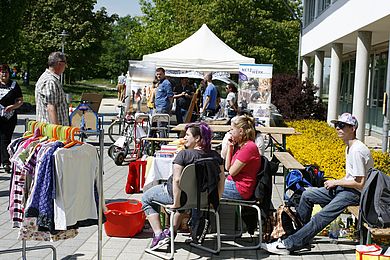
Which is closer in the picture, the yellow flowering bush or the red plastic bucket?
the red plastic bucket

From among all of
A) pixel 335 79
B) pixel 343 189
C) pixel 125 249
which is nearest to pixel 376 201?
pixel 343 189

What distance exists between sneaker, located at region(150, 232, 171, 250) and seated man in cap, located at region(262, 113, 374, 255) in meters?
1.05

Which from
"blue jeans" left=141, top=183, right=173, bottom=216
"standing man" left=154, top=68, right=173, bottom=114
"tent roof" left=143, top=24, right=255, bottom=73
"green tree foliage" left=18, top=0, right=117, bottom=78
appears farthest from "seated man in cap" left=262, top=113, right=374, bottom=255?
"green tree foliage" left=18, top=0, right=117, bottom=78

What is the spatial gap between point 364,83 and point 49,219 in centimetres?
1277

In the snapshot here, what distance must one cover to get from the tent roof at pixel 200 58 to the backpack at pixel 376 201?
11.2 metres

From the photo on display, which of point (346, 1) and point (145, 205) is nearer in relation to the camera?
point (145, 205)

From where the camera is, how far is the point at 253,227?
20.8 ft

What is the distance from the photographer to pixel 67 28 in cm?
4512

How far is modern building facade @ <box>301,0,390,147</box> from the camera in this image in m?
14.6

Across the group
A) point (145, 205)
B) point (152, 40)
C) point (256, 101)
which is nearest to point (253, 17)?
point (152, 40)

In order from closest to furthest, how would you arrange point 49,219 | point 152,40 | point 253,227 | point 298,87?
1. point 49,219
2. point 253,227
3. point 298,87
4. point 152,40

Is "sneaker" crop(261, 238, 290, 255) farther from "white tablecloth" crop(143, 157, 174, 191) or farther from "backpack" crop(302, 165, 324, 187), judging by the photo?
"white tablecloth" crop(143, 157, 174, 191)

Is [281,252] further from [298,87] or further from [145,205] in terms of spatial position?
[298,87]

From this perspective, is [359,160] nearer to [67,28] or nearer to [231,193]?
[231,193]
